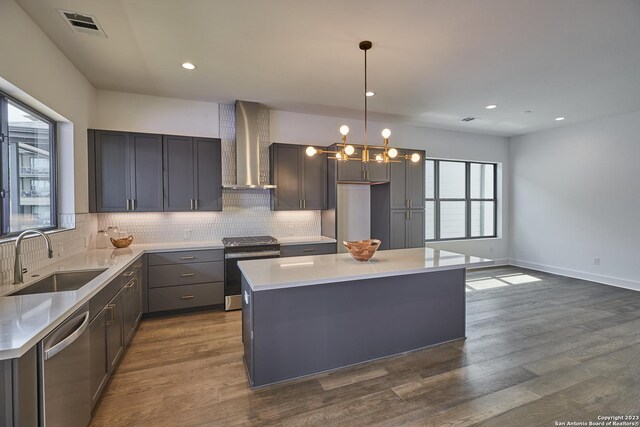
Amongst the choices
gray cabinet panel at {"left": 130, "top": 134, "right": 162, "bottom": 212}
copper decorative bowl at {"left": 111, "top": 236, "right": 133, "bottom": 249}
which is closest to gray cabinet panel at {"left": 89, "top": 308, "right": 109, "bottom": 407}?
copper decorative bowl at {"left": 111, "top": 236, "right": 133, "bottom": 249}

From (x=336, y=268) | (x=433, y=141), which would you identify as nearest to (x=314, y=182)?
(x=336, y=268)

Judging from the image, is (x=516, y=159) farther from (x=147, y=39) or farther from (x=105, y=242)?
(x=105, y=242)

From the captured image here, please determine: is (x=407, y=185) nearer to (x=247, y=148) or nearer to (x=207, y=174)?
(x=247, y=148)

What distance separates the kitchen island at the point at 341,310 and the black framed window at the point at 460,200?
3413mm

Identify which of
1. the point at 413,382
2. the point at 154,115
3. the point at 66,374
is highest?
the point at 154,115

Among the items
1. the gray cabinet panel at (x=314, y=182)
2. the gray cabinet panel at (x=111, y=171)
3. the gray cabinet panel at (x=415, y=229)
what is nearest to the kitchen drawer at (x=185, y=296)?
the gray cabinet panel at (x=111, y=171)

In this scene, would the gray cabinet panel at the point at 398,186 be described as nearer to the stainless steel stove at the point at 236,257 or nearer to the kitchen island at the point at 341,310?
the kitchen island at the point at 341,310

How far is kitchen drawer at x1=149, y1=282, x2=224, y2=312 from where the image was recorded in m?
3.70

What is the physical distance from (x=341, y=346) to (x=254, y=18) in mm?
2791

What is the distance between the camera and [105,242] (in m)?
3.71

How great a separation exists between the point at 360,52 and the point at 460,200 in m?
4.69

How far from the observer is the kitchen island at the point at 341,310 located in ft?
7.54

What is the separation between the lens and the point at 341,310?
2.54 metres

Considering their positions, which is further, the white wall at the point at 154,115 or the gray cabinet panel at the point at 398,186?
the gray cabinet panel at the point at 398,186
